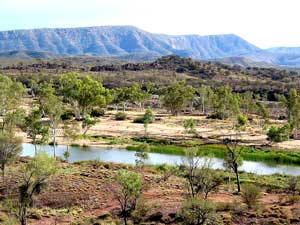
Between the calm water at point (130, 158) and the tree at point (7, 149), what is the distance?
63.3 feet

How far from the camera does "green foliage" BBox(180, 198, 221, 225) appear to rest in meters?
40.4

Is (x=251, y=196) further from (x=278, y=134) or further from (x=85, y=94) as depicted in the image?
(x=85, y=94)

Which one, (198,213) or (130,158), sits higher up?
(198,213)

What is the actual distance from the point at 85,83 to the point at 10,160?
232 feet

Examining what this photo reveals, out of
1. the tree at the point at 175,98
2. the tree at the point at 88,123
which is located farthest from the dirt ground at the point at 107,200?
the tree at the point at 175,98

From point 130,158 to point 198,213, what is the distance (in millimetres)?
39251

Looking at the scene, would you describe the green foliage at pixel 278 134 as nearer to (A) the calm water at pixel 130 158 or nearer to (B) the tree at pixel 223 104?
(A) the calm water at pixel 130 158

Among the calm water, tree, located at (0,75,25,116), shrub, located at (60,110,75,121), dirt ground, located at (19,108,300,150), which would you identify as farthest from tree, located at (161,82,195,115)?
the calm water

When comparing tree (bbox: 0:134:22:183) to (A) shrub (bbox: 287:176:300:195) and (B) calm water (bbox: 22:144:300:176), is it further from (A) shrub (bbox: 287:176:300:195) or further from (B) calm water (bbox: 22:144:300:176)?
(A) shrub (bbox: 287:176:300:195)

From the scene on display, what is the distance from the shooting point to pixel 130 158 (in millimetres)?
79000

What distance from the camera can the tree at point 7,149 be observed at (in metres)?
55.4

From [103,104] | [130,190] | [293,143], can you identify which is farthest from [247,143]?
[130,190]

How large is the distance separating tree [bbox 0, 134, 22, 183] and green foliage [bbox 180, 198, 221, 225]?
24.7m

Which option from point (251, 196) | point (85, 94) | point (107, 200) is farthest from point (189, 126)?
point (251, 196)
